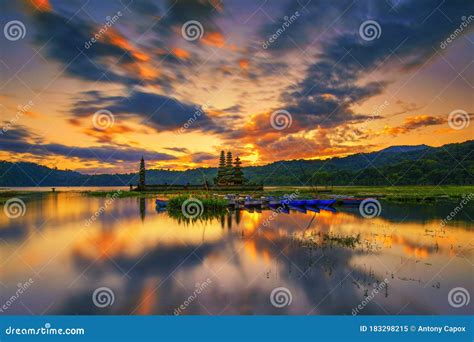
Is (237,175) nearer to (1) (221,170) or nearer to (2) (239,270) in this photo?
(1) (221,170)

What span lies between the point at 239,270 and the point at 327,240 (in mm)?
7756

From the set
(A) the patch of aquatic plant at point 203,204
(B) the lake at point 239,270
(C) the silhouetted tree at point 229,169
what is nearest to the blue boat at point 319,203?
(A) the patch of aquatic plant at point 203,204

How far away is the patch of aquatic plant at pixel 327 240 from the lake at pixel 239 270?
67 mm

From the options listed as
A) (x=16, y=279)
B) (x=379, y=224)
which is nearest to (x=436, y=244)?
(x=379, y=224)

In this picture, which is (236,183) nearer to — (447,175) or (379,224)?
(379,224)

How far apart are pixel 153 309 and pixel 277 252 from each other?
325 inches

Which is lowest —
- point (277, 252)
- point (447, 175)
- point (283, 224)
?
point (277, 252)

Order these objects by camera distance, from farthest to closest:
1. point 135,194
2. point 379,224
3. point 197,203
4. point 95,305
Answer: point 135,194, point 197,203, point 379,224, point 95,305

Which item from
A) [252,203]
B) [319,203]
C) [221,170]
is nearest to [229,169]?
[221,170]

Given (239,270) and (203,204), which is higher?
(203,204)

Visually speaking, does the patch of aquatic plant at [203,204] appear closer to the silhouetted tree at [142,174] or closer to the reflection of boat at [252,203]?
the reflection of boat at [252,203]

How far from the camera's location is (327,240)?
63.6 ft

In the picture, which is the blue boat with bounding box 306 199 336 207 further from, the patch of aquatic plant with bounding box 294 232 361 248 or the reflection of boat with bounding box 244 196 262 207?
the patch of aquatic plant with bounding box 294 232 361 248

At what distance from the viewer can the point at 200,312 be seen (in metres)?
10.5
